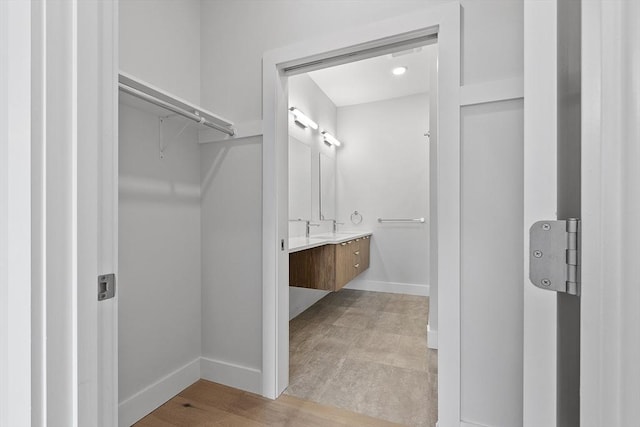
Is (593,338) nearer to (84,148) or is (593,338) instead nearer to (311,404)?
(84,148)

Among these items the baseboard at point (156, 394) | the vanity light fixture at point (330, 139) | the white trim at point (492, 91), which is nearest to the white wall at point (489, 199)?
the white trim at point (492, 91)

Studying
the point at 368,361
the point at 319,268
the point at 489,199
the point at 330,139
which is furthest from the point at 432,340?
the point at 330,139

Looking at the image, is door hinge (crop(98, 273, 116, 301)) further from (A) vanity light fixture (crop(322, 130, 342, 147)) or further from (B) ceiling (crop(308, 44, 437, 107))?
(A) vanity light fixture (crop(322, 130, 342, 147))

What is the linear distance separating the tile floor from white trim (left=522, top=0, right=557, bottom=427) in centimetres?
143

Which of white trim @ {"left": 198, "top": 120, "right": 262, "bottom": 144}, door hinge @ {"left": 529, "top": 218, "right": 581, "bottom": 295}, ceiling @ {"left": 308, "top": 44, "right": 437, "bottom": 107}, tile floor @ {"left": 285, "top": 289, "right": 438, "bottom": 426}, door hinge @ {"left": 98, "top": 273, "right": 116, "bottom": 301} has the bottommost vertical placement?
tile floor @ {"left": 285, "top": 289, "right": 438, "bottom": 426}

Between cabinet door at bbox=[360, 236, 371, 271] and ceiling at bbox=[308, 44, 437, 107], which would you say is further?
cabinet door at bbox=[360, 236, 371, 271]

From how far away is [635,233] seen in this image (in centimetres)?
28

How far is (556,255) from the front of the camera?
37cm

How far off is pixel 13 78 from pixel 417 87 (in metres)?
4.10

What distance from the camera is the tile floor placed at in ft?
5.57

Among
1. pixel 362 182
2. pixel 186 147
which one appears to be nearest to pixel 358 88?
pixel 362 182

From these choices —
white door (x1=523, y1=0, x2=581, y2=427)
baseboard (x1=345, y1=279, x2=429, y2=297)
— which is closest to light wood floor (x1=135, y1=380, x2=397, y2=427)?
white door (x1=523, y1=0, x2=581, y2=427)

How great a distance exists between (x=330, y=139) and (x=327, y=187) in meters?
0.66

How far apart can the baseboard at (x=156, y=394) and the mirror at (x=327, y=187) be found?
7.86 ft
